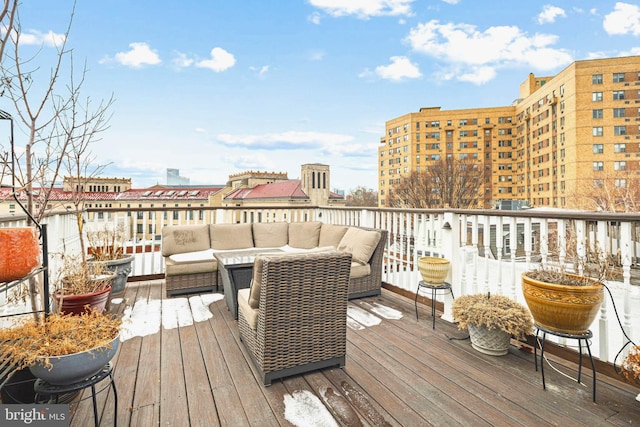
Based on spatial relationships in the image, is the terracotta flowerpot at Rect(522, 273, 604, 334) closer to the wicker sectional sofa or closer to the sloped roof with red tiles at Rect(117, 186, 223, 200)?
the wicker sectional sofa

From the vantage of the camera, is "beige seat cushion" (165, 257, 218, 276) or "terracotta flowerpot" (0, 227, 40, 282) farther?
"beige seat cushion" (165, 257, 218, 276)

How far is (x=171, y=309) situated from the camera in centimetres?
340

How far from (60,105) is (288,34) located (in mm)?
11880

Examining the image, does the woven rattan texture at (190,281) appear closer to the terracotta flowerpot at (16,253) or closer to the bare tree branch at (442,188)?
the terracotta flowerpot at (16,253)

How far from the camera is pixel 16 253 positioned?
127 cm

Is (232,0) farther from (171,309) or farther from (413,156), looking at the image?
(413,156)

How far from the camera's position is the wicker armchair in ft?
6.13

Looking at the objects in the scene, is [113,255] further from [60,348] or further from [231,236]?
[60,348]

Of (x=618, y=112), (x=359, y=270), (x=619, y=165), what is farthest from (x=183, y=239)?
(x=618, y=112)

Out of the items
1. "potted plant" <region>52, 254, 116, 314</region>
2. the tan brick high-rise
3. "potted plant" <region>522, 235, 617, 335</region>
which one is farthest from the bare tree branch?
"potted plant" <region>52, 254, 116, 314</region>

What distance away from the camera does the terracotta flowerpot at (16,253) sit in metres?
1.24

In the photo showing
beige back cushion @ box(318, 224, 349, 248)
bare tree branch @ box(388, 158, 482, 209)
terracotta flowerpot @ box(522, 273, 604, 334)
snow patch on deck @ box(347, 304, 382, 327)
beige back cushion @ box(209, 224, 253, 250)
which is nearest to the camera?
terracotta flowerpot @ box(522, 273, 604, 334)

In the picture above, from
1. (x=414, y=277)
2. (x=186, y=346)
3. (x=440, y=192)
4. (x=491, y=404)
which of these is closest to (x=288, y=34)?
(x=414, y=277)

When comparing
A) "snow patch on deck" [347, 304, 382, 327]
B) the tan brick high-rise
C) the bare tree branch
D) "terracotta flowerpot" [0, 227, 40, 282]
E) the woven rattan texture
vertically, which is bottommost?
"snow patch on deck" [347, 304, 382, 327]
